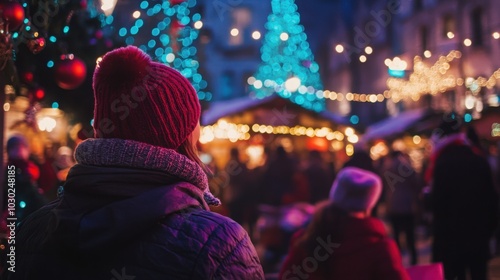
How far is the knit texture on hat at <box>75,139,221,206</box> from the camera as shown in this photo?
1598 millimetres

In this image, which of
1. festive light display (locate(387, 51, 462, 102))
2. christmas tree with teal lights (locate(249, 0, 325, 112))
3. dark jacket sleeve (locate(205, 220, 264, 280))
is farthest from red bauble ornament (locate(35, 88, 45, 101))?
christmas tree with teal lights (locate(249, 0, 325, 112))

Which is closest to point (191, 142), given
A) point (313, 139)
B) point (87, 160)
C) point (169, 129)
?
point (169, 129)

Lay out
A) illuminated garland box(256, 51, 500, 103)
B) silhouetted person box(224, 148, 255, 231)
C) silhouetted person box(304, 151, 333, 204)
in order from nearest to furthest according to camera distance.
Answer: silhouetted person box(304, 151, 333, 204) < silhouetted person box(224, 148, 255, 231) < illuminated garland box(256, 51, 500, 103)

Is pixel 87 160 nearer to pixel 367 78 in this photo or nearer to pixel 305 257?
pixel 305 257

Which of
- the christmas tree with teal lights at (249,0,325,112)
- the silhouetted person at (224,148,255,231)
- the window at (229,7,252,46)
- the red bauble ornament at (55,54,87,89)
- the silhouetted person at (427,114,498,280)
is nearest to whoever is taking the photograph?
the red bauble ornament at (55,54,87,89)

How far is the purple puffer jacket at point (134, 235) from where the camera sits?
1479 millimetres

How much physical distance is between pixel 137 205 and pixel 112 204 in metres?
0.07

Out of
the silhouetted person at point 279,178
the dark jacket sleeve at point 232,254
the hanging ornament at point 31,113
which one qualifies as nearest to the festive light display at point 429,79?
the silhouetted person at point 279,178

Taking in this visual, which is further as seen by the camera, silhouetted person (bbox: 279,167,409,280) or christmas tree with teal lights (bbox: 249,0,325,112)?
christmas tree with teal lights (bbox: 249,0,325,112)

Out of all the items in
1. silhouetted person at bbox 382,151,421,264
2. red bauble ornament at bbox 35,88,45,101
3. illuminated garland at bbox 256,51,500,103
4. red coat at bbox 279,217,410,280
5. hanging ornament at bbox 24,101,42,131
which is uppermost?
illuminated garland at bbox 256,51,500,103

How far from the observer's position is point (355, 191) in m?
3.91

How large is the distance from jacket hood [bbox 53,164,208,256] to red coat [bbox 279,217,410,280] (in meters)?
2.02

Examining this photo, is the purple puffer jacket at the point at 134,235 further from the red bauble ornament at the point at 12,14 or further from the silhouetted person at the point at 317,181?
the silhouetted person at the point at 317,181

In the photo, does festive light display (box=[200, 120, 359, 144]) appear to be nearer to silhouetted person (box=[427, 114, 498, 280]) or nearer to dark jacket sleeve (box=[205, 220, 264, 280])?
silhouetted person (box=[427, 114, 498, 280])
